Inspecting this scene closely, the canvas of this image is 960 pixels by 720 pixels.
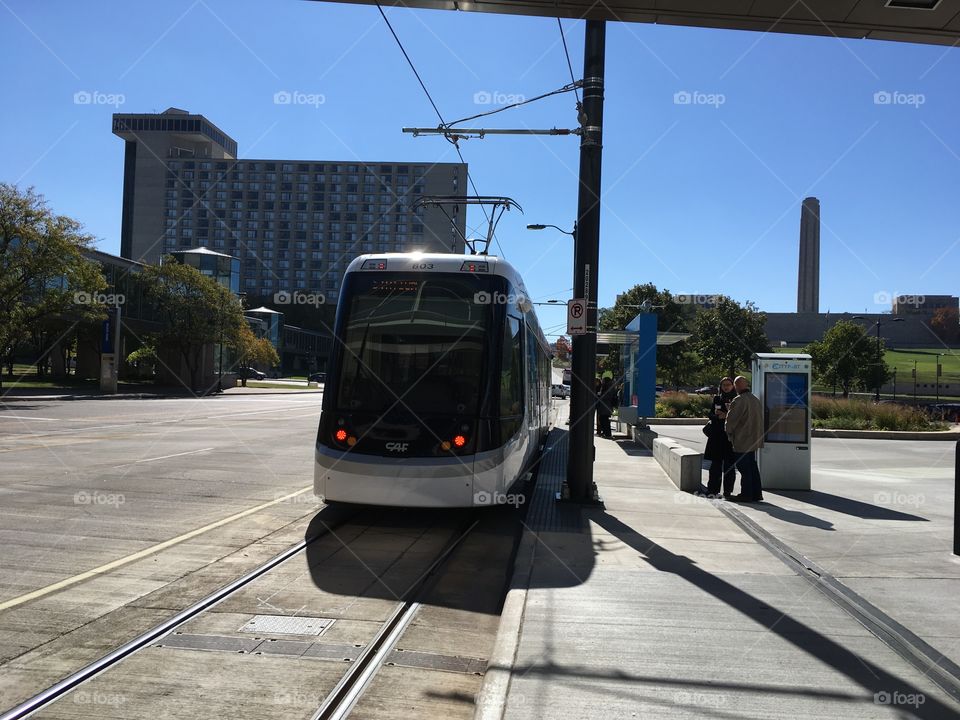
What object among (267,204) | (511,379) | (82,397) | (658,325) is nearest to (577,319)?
(511,379)

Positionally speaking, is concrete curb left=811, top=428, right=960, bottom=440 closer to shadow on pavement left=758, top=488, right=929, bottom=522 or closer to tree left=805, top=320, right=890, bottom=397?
shadow on pavement left=758, top=488, right=929, bottom=522

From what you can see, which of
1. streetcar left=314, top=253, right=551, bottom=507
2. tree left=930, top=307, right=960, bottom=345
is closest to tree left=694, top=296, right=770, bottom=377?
streetcar left=314, top=253, right=551, bottom=507

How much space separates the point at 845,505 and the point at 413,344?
21.6 ft

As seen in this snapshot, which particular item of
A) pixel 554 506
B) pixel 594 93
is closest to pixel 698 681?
pixel 554 506

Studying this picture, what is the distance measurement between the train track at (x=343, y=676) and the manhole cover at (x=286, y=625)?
0.43 m

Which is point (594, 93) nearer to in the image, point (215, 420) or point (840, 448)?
point (840, 448)

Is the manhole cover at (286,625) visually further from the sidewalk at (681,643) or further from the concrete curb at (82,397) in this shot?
the concrete curb at (82,397)

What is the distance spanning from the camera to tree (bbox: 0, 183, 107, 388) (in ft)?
131

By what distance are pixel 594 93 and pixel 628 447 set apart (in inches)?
480

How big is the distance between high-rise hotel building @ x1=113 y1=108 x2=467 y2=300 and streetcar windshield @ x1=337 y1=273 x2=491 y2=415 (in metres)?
133

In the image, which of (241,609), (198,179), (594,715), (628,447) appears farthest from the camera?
(198,179)

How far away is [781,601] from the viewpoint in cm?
575

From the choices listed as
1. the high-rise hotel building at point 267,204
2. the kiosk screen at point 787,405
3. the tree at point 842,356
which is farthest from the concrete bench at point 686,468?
the high-rise hotel building at point 267,204

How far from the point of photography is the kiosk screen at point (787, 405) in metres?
11.8
